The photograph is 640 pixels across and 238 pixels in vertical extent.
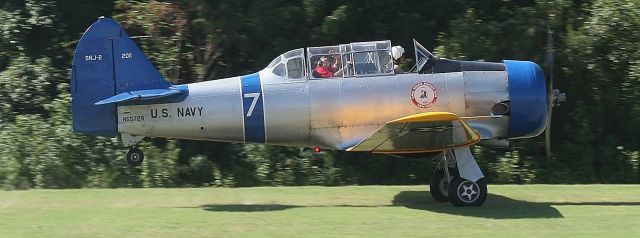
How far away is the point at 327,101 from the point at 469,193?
7.29 ft

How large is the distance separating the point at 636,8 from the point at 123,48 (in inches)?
372

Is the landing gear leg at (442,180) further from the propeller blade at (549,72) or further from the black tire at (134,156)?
the black tire at (134,156)

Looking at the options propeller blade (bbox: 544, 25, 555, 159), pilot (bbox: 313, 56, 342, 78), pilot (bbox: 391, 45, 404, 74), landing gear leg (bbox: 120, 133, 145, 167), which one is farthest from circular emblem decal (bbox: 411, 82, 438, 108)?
landing gear leg (bbox: 120, 133, 145, 167)

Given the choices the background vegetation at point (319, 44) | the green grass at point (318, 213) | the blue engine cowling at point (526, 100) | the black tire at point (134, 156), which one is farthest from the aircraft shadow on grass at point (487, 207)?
the background vegetation at point (319, 44)

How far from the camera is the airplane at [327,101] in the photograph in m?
11.6

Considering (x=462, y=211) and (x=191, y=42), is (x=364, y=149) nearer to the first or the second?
(x=462, y=211)

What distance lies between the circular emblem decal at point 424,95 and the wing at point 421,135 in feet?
1.79

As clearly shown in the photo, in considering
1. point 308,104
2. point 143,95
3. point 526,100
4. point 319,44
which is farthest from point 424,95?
point 319,44

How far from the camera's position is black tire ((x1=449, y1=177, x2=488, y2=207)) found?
37.4 ft

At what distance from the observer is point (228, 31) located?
16.7 meters

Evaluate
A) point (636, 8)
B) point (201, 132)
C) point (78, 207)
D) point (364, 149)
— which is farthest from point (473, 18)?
point (78, 207)

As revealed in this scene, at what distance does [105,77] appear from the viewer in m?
11.8

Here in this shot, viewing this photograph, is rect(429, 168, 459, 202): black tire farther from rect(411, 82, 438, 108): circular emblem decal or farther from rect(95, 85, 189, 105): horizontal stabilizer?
rect(95, 85, 189, 105): horizontal stabilizer

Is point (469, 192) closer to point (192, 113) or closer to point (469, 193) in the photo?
point (469, 193)
